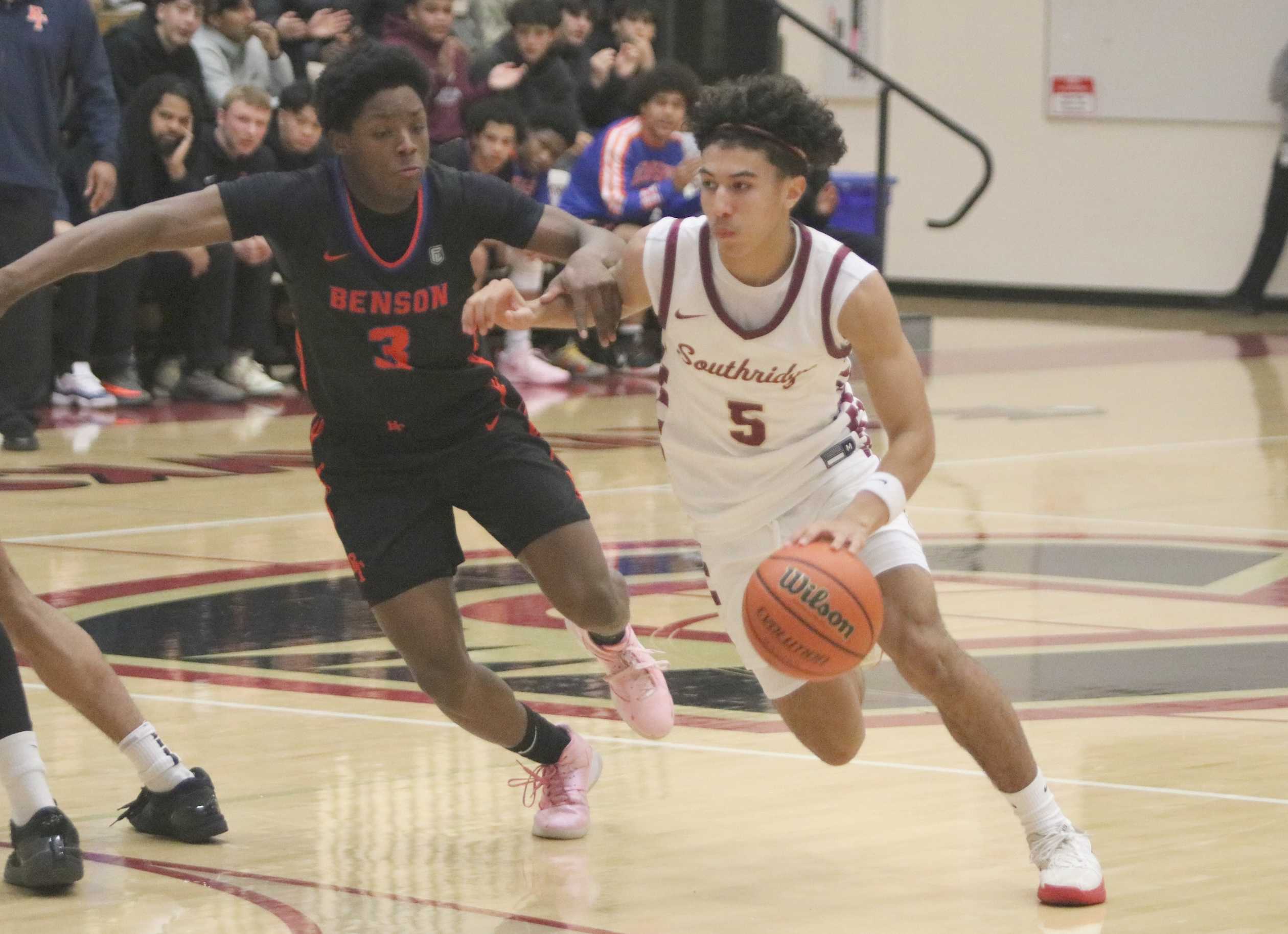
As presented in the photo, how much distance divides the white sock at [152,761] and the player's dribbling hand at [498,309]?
107 cm

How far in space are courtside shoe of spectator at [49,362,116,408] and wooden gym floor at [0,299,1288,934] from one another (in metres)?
1.33

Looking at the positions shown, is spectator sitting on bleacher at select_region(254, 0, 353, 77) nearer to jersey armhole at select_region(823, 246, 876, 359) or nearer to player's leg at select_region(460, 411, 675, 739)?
player's leg at select_region(460, 411, 675, 739)

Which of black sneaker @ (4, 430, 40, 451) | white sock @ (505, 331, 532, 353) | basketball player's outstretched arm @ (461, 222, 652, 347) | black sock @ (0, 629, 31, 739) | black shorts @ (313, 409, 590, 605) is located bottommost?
white sock @ (505, 331, 532, 353)

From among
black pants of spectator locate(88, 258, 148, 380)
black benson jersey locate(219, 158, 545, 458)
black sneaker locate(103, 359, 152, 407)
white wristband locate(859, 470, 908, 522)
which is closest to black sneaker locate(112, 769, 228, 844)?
black benson jersey locate(219, 158, 545, 458)

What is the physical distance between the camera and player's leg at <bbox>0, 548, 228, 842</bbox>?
4312 mm

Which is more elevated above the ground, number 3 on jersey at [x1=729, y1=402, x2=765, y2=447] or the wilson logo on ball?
number 3 on jersey at [x1=729, y1=402, x2=765, y2=447]

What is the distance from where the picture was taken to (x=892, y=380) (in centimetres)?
418

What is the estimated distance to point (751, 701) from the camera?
5.59m

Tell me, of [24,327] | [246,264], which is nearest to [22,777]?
[24,327]

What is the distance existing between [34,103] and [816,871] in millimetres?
6560

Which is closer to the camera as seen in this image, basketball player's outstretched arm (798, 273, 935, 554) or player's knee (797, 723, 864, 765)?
basketball player's outstretched arm (798, 273, 935, 554)

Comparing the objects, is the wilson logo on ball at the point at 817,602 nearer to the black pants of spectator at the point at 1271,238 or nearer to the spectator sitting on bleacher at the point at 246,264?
the spectator sitting on bleacher at the point at 246,264

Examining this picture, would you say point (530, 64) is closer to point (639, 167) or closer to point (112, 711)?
point (639, 167)

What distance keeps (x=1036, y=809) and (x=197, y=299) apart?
8076 millimetres
